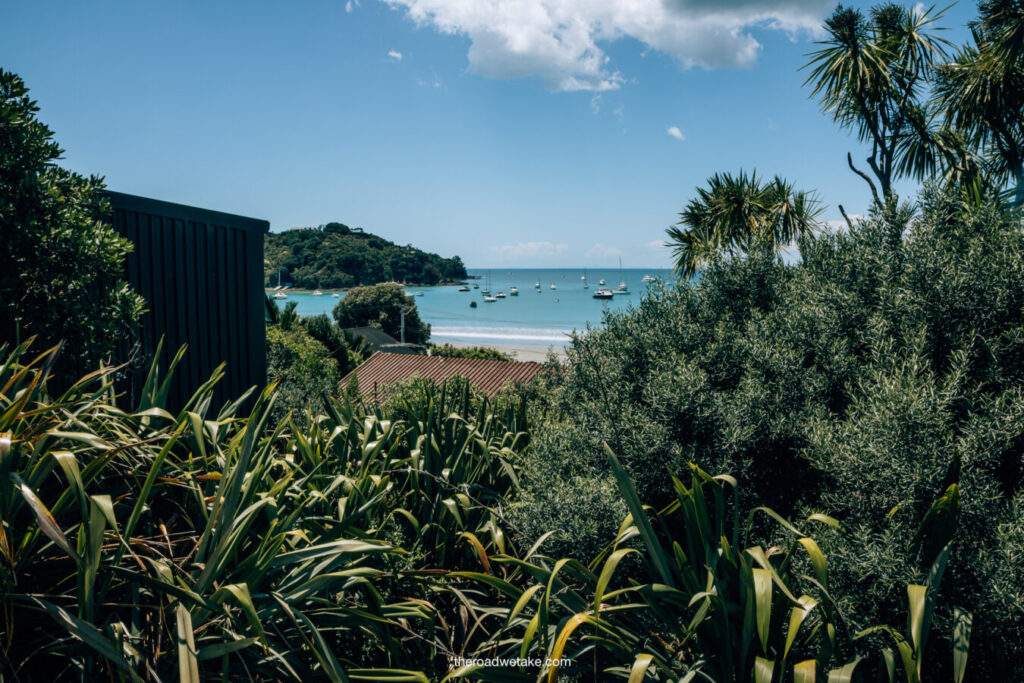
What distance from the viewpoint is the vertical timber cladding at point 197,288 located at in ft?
19.0

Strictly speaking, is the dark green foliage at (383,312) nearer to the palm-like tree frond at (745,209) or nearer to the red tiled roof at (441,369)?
the red tiled roof at (441,369)

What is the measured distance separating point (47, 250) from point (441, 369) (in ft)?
58.7

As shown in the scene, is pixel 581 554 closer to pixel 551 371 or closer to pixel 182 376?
pixel 551 371

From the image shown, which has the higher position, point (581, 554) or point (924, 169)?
point (924, 169)

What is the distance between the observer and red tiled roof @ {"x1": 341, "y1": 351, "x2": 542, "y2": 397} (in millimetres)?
19703

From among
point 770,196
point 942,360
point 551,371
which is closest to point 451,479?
point 551,371

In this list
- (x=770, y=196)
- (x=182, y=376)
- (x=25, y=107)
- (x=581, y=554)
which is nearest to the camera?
(x=581, y=554)

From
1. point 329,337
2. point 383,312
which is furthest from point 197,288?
point 383,312

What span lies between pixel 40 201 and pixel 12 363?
1756 mm

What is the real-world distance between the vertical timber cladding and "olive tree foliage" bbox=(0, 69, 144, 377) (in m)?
1.25

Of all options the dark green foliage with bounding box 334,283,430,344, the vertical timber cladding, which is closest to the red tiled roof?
the vertical timber cladding

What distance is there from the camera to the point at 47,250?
377 centimetres

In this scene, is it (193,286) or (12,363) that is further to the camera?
(193,286)

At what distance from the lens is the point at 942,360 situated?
10.4 feet
